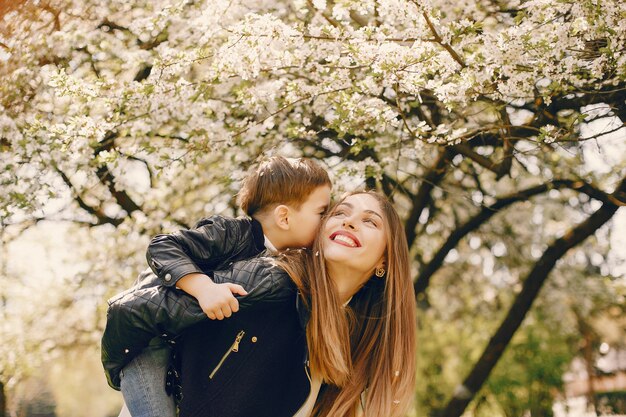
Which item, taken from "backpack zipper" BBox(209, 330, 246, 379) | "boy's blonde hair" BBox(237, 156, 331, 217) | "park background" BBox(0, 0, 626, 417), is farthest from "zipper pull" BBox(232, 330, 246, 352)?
"park background" BBox(0, 0, 626, 417)

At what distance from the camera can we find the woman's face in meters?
3.23

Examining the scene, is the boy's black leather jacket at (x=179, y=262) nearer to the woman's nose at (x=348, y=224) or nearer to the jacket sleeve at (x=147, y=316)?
the jacket sleeve at (x=147, y=316)

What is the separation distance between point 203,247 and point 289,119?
241 centimetres

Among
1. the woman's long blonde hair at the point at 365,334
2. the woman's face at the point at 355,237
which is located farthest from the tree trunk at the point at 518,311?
the woman's face at the point at 355,237

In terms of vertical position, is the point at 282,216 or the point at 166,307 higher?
the point at 166,307

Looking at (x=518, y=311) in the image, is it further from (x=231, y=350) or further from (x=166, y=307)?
(x=166, y=307)

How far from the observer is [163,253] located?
2857mm

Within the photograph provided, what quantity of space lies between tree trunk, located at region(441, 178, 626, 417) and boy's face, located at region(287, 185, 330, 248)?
4273 millimetres

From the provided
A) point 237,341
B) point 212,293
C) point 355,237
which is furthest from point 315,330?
point 212,293

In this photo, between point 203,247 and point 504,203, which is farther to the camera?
point 504,203

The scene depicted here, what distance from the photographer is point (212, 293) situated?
2730 mm

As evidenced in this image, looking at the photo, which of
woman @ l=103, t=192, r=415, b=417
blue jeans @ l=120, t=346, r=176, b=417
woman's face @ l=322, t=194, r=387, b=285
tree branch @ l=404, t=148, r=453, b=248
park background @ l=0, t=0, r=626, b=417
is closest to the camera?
woman @ l=103, t=192, r=415, b=417

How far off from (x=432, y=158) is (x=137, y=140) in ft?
10.1

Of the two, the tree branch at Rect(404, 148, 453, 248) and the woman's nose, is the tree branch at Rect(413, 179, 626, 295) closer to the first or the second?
the tree branch at Rect(404, 148, 453, 248)
